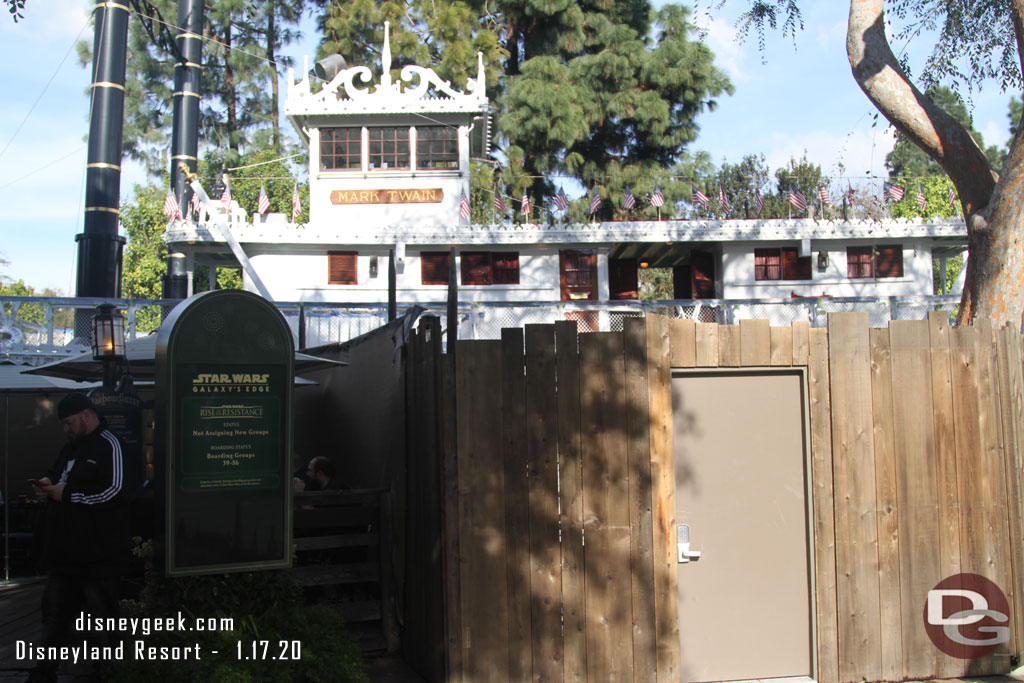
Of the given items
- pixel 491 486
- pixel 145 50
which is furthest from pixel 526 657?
pixel 145 50

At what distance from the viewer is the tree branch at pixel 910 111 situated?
8609 mm

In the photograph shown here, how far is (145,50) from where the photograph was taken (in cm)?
Answer: 4597

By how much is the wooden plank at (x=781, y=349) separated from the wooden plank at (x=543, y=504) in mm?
1588

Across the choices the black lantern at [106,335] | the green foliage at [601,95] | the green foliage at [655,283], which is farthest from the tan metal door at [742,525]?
the green foliage at [655,283]

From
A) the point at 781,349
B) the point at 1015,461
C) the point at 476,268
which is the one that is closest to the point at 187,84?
the point at 476,268

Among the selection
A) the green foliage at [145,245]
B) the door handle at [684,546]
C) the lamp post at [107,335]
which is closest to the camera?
the door handle at [684,546]

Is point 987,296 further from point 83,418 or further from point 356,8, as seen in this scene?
point 356,8

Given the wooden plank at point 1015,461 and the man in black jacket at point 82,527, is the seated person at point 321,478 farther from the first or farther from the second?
the wooden plank at point 1015,461

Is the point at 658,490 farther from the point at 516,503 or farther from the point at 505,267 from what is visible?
the point at 505,267

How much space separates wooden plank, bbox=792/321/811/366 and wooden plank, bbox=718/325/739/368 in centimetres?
44

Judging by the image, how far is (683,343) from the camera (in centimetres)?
598

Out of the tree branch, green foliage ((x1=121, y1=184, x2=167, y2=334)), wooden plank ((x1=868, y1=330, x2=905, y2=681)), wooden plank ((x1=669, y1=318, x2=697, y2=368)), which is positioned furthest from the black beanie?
green foliage ((x1=121, y1=184, x2=167, y2=334))

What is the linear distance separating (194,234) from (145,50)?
29.1 m

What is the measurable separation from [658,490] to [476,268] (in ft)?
60.1
